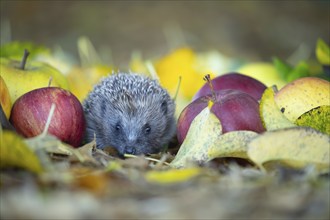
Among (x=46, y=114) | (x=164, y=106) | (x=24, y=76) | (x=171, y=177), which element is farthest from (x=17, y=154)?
(x=164, y=106)

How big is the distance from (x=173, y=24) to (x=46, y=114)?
16.3 feet

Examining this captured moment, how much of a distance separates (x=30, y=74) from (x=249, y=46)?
181 inches

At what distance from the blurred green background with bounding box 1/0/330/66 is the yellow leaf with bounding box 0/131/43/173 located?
4.78 metres

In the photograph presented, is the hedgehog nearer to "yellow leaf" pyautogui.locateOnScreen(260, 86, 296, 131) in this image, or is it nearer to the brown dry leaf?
"yellow leaf" pyautogui.locateOnScreen(260, 86, 296, 131)

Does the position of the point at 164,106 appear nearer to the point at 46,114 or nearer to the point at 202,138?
the point at 46,114

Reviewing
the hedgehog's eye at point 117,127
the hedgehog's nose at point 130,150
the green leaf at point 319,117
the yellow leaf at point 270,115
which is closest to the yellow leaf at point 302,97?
the green leaf at point 319,117

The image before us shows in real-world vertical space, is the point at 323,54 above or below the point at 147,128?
above

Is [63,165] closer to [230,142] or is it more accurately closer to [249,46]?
[230,142]

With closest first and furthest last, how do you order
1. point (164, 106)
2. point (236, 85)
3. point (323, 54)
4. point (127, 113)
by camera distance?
point (236, 85) < point (127, 113) < point (164, 106) < point (323, 54)

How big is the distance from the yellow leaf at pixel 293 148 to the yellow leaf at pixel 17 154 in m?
0.56

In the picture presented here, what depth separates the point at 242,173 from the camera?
1629mm

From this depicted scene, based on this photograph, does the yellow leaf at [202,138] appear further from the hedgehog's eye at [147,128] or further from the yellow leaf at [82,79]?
the yellow leaf at [82,79]

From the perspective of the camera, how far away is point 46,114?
80.6 inches

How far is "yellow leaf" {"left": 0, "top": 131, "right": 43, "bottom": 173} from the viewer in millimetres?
1474
